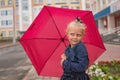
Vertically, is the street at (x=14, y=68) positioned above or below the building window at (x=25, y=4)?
above

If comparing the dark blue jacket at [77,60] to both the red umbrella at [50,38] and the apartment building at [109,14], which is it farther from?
the apartment building at [109,14]

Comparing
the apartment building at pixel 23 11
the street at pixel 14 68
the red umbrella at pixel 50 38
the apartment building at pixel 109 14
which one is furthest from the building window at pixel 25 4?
the red umbrella at pixel 50 38

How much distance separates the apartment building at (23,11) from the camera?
88938 millimetres

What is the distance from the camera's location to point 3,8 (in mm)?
93750

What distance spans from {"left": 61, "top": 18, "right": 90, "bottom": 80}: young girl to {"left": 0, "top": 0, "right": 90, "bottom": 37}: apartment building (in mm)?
84252

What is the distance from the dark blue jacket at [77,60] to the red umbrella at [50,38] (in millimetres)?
1134

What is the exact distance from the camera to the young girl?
13.2ft

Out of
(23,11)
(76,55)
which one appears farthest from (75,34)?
(23,11)

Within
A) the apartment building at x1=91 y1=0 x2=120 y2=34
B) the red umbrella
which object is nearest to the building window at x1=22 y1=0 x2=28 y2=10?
the apartment building at x1=91 y1=0 x2=120 y2=34

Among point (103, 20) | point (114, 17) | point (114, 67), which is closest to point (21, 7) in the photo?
point (103, 20)

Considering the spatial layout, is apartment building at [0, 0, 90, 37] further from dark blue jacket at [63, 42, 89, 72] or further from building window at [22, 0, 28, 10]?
dark blue jacket at [63, 42, 89, 72]

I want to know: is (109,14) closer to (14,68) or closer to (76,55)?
(14,68)

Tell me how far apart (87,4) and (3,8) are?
70.4ft

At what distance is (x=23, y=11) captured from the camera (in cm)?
9062
